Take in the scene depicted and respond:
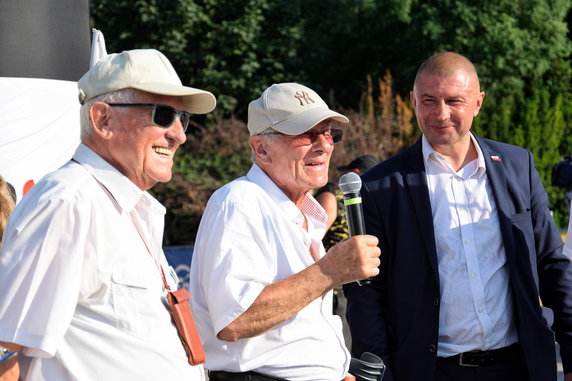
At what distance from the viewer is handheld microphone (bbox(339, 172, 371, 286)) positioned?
3.21 m

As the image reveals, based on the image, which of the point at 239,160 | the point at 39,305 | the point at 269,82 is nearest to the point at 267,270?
the point at 39,305

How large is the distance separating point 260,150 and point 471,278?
1256 mm

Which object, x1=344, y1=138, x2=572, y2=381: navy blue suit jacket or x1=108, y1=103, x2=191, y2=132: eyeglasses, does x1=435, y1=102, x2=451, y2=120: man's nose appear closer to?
x1=344, y1=138, x2=572, y2=381: navy blue suit jacket

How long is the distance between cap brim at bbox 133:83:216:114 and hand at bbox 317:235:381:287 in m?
0.70

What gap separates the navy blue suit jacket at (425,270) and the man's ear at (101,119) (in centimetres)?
177

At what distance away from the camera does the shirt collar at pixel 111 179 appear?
8.40 ft

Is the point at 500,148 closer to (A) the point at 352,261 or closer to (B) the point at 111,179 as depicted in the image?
(A) the point at 352,261

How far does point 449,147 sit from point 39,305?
2485 millimetres

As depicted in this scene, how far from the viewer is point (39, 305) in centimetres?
229

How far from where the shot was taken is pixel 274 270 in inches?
121

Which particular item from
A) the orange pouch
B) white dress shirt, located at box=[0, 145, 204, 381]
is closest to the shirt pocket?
white dress shirt, located at box=[0, 145, 204, 381]

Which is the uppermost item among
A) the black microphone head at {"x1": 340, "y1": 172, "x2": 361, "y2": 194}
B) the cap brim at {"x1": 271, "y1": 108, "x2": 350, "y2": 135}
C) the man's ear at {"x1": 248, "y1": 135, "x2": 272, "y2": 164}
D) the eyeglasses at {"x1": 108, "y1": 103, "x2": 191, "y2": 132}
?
the eyeglasses at {"x1": 108, "y1": 103, "x2": 191, "y2": 132}

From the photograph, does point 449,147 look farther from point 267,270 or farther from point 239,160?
point 239,160

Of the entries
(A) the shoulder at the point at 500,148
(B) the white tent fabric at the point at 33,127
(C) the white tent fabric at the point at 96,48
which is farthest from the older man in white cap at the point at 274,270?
(B) the white tent fabric at the point at 33,127
